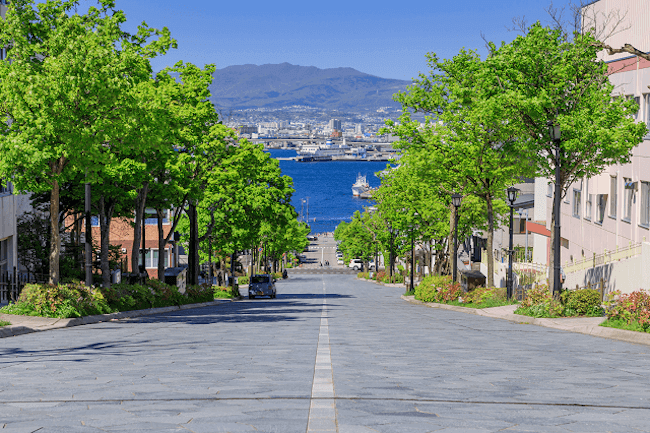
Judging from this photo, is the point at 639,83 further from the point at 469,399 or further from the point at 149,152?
the point at 469,399

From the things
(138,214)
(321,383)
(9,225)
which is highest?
(138,214)

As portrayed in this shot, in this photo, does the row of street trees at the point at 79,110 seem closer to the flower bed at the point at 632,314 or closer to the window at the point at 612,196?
the flower bed at the point at 632,314

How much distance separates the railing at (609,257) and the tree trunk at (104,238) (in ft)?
65.6

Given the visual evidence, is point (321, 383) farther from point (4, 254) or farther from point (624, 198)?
point (624, 198)

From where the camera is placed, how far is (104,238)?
27.4 m

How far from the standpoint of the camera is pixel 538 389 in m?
8.49

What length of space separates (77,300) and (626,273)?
19.5 meters

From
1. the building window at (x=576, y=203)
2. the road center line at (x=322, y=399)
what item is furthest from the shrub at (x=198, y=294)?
the road center line at (x=322, y=399)

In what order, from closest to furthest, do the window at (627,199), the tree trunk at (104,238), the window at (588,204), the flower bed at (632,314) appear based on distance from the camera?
the flower bed at (632,314)
the tree trunk at (104,238)
the window at (627,199)
the window at (588,204)

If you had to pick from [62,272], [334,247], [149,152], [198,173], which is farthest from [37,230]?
[334,247]

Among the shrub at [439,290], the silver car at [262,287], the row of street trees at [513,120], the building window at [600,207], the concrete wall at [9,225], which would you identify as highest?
the row of street trees at [513,120]

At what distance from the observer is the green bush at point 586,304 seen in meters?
20.2

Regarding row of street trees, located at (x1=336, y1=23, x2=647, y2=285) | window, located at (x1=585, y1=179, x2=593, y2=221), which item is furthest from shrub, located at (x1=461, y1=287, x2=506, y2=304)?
window, located at (x1=585, y1=179, x2=593, y2=221)

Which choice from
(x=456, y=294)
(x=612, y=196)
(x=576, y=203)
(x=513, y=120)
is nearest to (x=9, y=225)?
(x=456, y=294)
